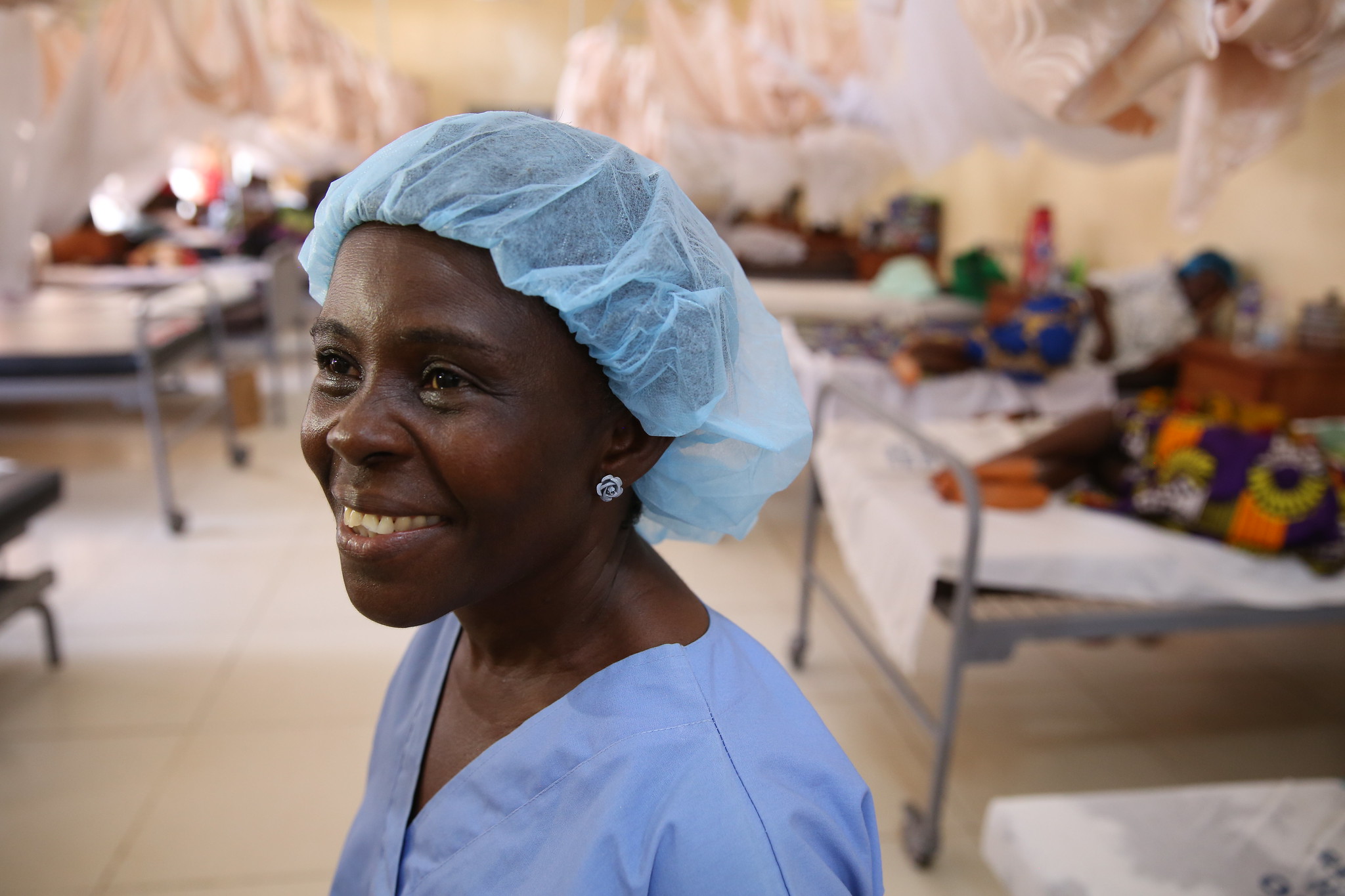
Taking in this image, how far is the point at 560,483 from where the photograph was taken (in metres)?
0.82

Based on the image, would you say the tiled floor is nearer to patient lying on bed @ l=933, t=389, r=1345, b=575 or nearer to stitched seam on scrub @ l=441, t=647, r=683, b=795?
patient lying on bed @ l=933, t=389, r=1345, b=575

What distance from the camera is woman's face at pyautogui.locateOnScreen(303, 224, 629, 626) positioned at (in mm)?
757

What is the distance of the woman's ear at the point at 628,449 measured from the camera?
0.89 m

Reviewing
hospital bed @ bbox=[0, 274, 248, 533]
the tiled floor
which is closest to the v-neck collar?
the tiled floor

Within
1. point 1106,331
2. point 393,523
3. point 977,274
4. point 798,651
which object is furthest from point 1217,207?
point 393,523

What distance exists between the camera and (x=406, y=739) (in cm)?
109

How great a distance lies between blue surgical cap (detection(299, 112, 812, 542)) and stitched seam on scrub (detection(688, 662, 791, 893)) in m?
0.26

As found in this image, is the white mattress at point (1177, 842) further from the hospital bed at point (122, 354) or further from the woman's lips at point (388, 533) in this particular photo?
the hospital bed at point (122, 354)

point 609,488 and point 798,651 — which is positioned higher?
point 609,488

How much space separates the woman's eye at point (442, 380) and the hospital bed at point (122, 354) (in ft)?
11.9

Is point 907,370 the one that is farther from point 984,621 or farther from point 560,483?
point 560,483

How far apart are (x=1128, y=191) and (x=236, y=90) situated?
4.96 meters

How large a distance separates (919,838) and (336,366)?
1.91 meters

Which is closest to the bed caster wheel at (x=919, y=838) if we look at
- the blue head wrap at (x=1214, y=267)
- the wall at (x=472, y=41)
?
the blue head wrap at (x=1214, y=267)
